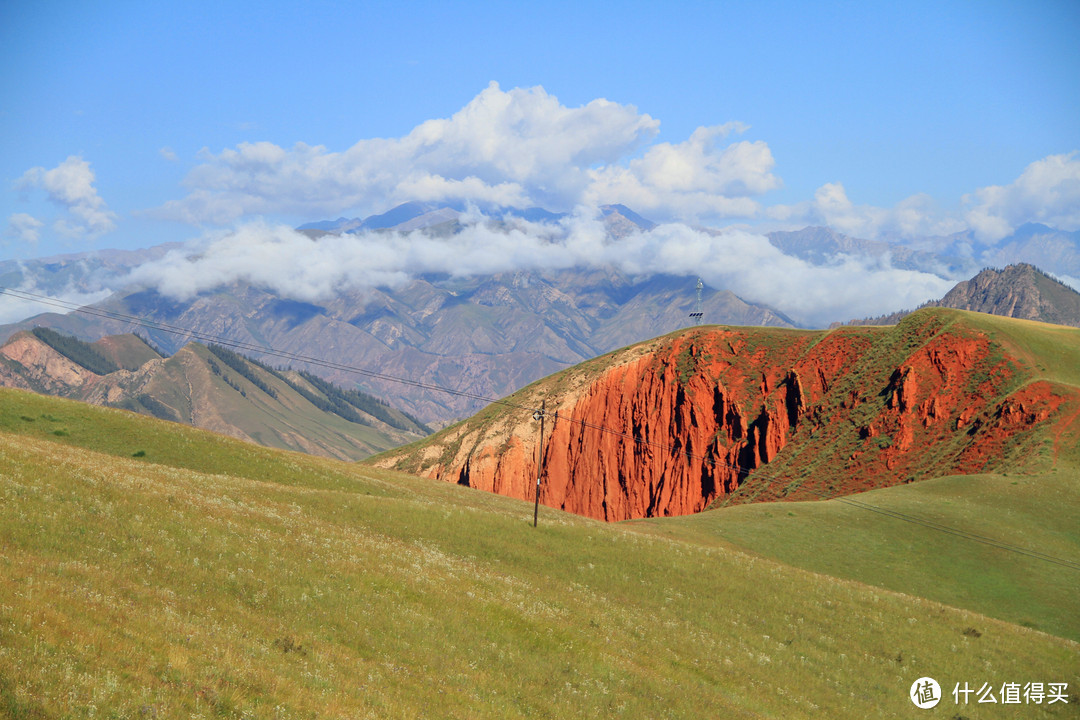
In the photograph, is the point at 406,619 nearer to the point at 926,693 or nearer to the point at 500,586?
the point at 500,586

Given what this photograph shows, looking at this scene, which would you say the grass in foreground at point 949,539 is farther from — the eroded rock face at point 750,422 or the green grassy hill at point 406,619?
the eroded rock face at point 750,422

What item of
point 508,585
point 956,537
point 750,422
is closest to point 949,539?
point 956,537

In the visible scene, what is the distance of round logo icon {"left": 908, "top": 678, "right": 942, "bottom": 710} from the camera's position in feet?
86.2

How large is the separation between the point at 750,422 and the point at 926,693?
83073 millimetres

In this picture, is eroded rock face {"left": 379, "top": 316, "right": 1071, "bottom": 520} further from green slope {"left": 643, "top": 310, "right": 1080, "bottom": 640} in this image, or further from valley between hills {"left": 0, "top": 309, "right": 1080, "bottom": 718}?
green slope {"left": 643, "top": 310, "right": 1080, "bottom": 640}

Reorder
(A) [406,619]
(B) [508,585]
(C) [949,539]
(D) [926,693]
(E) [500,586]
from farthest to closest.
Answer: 1. (C) [949,539]
2. (B) [508,585]
3. (E) [500,586]
4. (D) [926,693]
5. (A) [406,619]

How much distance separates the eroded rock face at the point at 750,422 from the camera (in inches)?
Answer: 3019

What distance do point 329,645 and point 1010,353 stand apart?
88.6m

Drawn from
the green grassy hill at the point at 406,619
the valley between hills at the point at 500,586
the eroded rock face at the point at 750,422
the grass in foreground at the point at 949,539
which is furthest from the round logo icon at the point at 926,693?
the eroded rock face at the point at 750,422

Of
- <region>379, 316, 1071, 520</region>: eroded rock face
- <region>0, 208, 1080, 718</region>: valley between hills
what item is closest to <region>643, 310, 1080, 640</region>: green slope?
<region>0, 208, 1080, 718</region>: valley between hills

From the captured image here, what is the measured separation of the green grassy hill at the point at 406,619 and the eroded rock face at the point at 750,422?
147 ft

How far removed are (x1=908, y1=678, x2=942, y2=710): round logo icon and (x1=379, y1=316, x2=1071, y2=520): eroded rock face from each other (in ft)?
154

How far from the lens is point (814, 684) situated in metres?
26.0

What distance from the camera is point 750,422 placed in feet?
354
